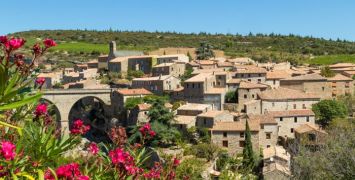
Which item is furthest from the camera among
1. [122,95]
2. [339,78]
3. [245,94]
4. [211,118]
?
[339,78]

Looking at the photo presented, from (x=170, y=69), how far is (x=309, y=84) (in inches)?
656

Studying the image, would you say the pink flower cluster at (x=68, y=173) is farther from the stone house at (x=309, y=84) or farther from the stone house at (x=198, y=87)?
the stone house at (x=309, y=84)

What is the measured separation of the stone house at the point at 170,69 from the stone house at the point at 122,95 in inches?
281

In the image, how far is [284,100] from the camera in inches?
1802

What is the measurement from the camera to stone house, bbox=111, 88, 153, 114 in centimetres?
5175

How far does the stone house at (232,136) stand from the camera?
39.2 meters

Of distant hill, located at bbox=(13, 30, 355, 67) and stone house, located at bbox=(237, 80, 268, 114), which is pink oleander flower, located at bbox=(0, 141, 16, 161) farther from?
distant hill, located at bbox=(13, 30, 355, 67)

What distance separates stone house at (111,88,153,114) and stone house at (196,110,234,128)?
1098cm

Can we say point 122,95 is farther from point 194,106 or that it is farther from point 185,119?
point 185,119

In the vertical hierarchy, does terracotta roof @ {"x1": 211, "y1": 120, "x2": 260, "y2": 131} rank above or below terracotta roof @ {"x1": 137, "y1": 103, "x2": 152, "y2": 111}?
below

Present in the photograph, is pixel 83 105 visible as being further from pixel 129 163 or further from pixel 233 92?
pixel 129 163

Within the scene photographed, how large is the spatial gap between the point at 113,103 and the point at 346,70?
30086mm

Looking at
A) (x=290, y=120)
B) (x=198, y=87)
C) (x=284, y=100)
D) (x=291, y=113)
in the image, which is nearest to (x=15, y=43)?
(x=290, y=120)

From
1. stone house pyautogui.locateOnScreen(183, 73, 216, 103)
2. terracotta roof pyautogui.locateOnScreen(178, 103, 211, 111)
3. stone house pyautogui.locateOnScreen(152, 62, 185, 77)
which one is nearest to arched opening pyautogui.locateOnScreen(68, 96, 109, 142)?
stone house pyautogui.locateOnScreen(152, 62, 185, 77)
